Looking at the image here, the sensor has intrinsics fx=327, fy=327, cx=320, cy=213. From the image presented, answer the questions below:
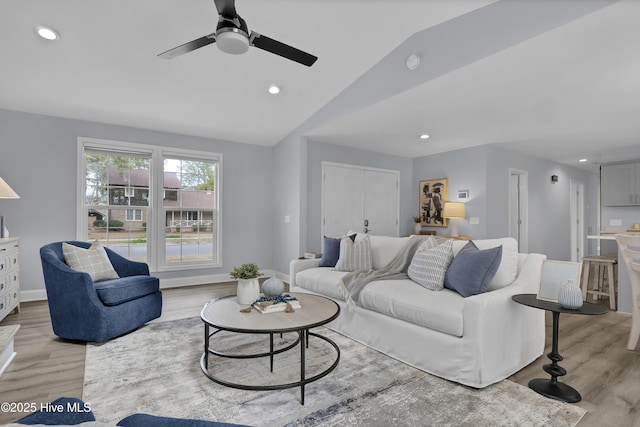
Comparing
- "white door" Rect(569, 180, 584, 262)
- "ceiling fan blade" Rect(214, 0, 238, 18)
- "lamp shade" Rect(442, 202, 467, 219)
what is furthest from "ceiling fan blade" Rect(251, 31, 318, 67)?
"white door" Rect(569, 180, 584, 262)

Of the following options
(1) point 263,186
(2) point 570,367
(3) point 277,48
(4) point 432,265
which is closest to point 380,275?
(4) point 432,265

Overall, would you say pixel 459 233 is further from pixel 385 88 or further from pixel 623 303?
pixel 385 88

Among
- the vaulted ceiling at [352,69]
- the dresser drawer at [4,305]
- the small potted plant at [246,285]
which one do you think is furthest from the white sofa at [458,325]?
the dresser drawer at [4,305]

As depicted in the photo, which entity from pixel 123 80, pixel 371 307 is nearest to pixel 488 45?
pixel 371 307

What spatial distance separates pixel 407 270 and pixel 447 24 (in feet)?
7.71

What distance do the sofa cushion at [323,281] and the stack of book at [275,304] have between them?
0.79 metres

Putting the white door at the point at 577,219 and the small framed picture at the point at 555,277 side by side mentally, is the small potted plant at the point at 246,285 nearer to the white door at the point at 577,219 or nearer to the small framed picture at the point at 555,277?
the small framed picture at the point at 555,277

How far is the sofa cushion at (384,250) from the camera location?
11.4 feet

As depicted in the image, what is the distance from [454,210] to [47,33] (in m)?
5.59

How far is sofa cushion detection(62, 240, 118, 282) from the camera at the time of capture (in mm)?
2998

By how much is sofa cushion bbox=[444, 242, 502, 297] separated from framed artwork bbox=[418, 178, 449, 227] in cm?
365

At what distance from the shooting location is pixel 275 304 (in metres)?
2.29

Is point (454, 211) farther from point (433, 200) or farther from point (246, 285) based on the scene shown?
point (246, 285)

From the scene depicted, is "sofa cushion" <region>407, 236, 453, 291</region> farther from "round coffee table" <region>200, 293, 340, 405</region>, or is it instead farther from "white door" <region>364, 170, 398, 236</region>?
"white door" <region>364, 170, 398, 236</region>
